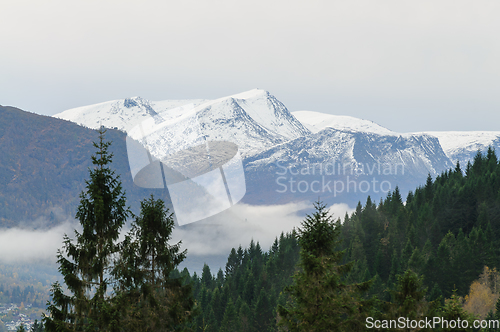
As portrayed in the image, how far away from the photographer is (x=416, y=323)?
877 inches

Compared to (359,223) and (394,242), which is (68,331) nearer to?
(394,242)

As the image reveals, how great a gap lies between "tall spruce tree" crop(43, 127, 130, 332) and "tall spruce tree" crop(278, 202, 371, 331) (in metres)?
8.28

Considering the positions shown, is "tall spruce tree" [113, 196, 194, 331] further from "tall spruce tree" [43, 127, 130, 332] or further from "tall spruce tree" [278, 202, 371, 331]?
"tall spruce tree" [278, 202, 371, 331]

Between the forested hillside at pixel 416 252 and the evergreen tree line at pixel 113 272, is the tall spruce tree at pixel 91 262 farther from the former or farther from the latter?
the forested hillside at pixel 416 252

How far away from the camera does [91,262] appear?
20781 mm

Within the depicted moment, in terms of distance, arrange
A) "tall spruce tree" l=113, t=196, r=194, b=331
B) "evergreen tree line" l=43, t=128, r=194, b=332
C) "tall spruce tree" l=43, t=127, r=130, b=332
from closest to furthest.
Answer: "tall spruce tree" l=43, t=127, r=130, b=332 < "evergreen tree line" l=43, t=128, r=194, b=332 < "tall spruce tree" l=113, t=196, r=194, b=331

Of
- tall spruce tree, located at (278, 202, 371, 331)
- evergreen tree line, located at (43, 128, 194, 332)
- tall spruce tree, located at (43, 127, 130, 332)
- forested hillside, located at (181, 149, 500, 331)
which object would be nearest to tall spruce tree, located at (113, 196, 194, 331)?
evergreen tree line, located at (43, 128, 194, 332)

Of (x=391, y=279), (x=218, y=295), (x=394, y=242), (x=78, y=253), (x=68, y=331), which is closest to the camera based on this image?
(x=68, y=331)

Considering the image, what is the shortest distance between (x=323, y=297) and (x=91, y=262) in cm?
1053

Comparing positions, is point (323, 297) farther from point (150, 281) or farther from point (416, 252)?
point (416, 252)

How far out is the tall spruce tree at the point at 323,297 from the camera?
21.9 metres

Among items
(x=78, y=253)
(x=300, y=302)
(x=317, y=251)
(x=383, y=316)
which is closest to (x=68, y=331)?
(x=78, y=253)

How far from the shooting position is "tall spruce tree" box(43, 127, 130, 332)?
19.8m

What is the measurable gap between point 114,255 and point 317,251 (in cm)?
962
